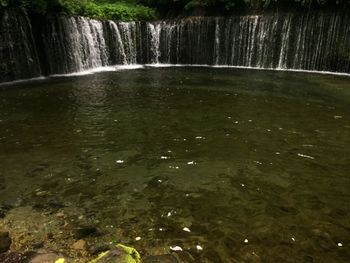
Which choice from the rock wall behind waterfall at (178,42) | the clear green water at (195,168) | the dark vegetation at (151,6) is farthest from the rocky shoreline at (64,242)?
the dark vegetation at (151,6)

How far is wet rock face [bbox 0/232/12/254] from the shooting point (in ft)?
12.8

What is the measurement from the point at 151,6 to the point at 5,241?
24353 millimetres

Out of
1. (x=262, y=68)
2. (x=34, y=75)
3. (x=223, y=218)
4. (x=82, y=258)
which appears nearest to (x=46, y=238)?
(x=82, y=258)

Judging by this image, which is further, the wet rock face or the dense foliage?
the dense foliage

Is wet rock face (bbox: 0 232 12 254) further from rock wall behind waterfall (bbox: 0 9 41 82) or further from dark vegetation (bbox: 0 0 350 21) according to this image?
dark vegetation (bbox: 0 0 350 21)

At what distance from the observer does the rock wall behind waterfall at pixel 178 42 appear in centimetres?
1584

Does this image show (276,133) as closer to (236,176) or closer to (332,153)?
(332,153)

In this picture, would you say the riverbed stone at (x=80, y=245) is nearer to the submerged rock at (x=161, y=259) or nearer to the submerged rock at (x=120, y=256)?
the submerged rock at (x=120, y=256)

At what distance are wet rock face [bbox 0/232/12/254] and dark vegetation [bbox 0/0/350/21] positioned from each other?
12998 millimetres

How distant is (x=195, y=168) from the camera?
6141mm

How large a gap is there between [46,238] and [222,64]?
770 inches

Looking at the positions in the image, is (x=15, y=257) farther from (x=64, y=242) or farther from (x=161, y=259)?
(x=161, y=259)

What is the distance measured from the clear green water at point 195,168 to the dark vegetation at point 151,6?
7.03 m

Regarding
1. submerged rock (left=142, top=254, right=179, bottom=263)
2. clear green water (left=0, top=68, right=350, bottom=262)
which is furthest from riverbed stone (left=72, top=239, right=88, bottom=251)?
submerged rock (left=142, top=254, right=179, bottom=263)
